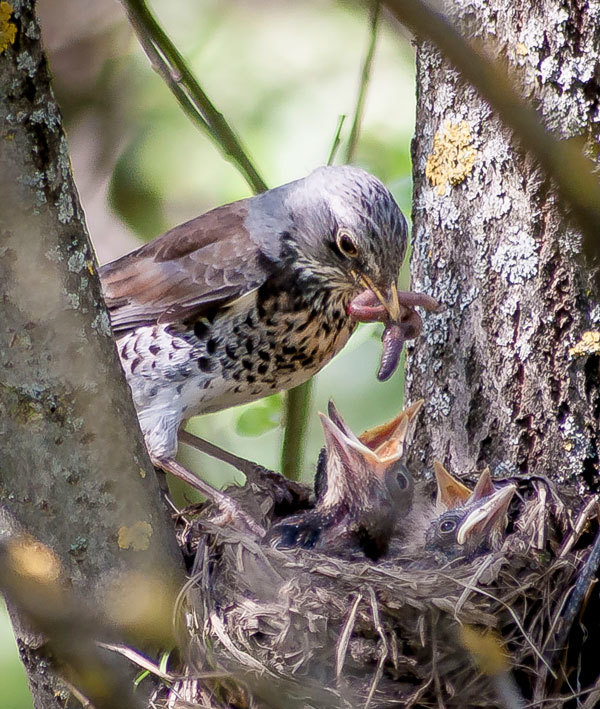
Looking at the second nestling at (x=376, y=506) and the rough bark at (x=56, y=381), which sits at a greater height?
the rough bark at (x=56, y=381)

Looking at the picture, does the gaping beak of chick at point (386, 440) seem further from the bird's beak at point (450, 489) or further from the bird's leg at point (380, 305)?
the bird's leg at point (380, 305)

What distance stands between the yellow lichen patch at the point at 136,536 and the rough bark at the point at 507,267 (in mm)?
1312

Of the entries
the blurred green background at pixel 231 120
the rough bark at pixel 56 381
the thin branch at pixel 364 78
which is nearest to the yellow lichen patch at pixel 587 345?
the blurred green background at pixel 231 120

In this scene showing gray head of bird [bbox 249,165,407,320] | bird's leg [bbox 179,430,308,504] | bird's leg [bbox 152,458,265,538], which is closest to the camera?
bird's leg [bbox 152,458,265,538]

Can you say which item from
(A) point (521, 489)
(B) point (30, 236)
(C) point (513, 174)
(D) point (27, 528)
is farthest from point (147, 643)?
(C) point (513, 174)

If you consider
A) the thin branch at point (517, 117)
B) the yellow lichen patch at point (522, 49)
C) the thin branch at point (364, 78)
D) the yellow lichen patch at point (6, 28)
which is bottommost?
the thin branch at point (517, 117)

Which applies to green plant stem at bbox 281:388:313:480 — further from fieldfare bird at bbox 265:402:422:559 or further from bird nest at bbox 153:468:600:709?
bird nest at bbox 153:468:600:709

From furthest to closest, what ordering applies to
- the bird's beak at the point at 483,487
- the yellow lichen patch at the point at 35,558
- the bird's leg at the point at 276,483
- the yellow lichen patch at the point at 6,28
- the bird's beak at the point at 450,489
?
the bird's leg at the point at 276,483 < the bird's beak at the point at 450,489 < the bird's beak at the point at 483,487 < the yellow lichen patch at the point at 35,558 < the yellow lichen patch at the point at 6,28

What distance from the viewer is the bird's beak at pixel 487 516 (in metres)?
2.90

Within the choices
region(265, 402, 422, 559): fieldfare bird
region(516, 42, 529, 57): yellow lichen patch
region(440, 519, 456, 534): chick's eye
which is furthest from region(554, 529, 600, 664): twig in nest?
region(516, 42, 529, 57): yellow lichen patch

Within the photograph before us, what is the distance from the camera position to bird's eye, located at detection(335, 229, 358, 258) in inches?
141

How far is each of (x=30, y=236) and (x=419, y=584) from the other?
4.26 ft

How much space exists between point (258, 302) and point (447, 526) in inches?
42.3

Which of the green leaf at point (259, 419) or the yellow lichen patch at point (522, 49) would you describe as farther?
the green leaf at point (259, 419)
